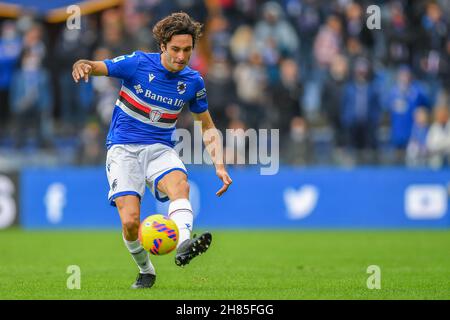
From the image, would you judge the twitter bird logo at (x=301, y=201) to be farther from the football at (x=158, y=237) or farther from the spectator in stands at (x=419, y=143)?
the football at (x=158, y=237)

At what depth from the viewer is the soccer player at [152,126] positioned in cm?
898

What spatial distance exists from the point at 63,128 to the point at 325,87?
18.9 feet

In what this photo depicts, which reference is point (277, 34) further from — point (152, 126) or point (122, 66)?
point (122, 66)

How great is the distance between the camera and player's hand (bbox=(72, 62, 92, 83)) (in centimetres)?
833

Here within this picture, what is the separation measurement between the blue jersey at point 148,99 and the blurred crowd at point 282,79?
10063 mm

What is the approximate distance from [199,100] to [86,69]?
1.53 m

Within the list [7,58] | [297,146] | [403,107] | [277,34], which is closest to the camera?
[297,146]

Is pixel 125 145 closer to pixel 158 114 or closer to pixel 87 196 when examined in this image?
pixel 158 114

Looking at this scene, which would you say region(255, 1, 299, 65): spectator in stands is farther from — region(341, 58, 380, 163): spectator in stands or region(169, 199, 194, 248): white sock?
region(169, 199, 194, 248): white sock

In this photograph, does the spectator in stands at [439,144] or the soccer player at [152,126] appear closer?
the soccer player at [152,126]

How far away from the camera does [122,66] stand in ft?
29.8

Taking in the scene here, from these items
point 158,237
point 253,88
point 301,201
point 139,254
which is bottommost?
point 301,201

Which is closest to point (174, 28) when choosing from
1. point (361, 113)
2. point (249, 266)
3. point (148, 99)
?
point (148, 99)

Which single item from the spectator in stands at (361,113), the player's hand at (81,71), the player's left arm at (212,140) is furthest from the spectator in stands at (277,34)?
the player's hand at (81,71)
